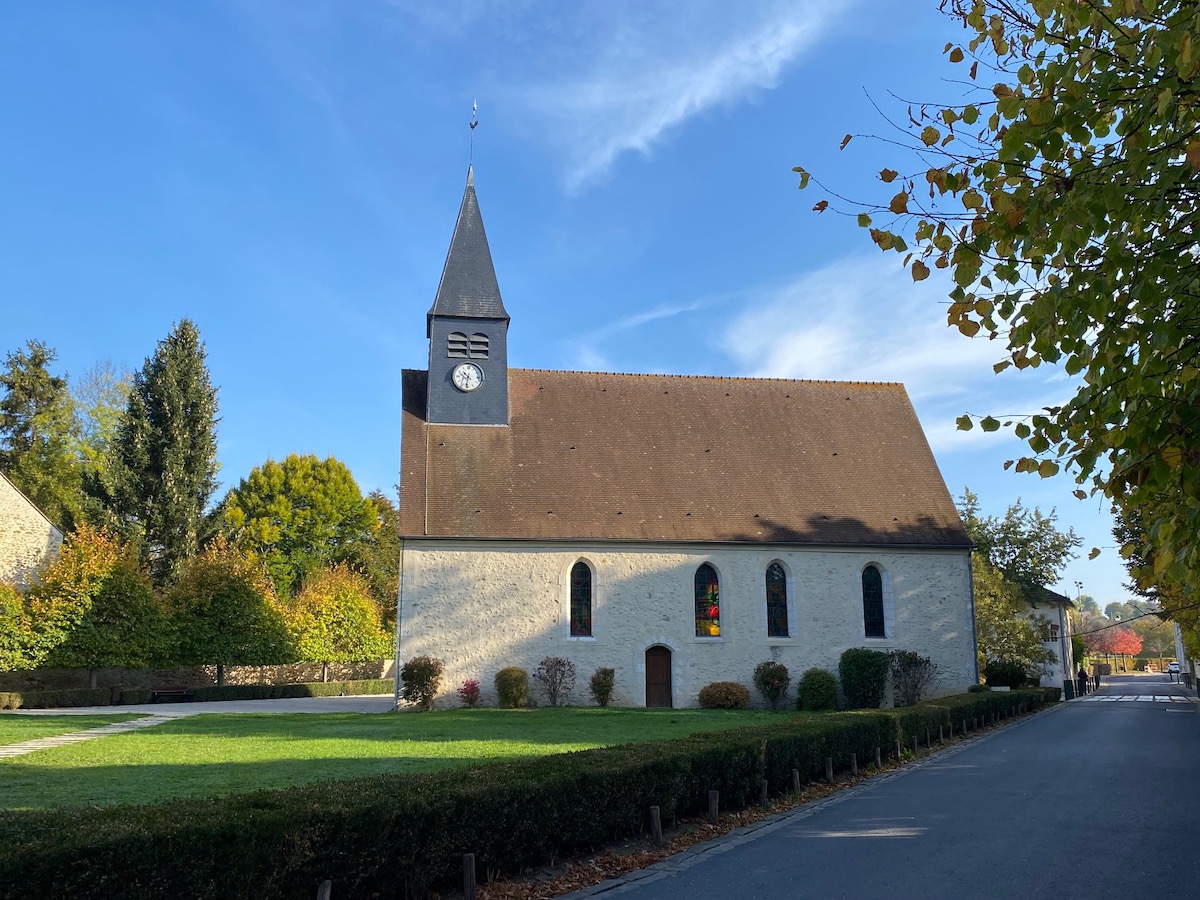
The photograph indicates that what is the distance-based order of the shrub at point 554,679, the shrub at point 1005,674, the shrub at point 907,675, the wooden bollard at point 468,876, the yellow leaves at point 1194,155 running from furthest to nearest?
the shrub at point 1005,674
the shrub at point 907,675
the shrub at point 554,679
the wooden bollard at point 468,876
the yellow leaves at point 1194,155

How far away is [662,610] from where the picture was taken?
24938 mm

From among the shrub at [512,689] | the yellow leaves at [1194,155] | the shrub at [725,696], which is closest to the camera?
the yellow leaves at [1194,155]

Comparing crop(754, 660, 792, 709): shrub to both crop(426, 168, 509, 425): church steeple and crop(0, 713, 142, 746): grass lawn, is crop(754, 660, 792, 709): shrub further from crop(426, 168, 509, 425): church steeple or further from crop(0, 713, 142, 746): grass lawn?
crop(0, 713, 142, 746): grass lawn

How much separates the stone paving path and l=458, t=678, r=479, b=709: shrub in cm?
701

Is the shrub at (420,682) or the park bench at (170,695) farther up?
the shrub at (420,682)

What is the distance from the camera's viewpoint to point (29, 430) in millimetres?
41125

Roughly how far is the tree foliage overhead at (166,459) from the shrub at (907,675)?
26.4 meters

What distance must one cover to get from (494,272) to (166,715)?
626 inches

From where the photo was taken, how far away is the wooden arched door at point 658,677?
24641 mm

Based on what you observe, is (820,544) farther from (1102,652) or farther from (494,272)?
(1102,652)

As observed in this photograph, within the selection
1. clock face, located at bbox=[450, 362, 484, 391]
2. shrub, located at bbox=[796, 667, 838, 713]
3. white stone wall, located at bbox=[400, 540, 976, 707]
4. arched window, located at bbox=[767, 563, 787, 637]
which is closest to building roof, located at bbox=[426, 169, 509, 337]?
clock face, located at bbox=[450, 362, 484, 391]

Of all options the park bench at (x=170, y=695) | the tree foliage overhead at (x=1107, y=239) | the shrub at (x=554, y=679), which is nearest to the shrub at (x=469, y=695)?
the shrub at (x=554, y=679)

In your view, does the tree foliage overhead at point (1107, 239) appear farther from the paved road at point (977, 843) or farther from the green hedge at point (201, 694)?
the green hedge at point (201, 694)

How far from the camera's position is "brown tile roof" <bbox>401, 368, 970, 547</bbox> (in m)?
25.2
